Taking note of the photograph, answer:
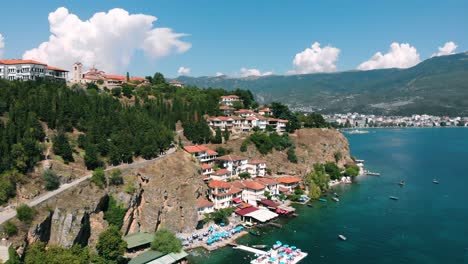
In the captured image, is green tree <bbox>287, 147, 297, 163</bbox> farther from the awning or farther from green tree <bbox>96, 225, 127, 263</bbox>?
green tree <bbox>96, 225, 127, 263</bbox>

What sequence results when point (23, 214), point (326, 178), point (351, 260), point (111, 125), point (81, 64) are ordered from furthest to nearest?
point (81, 64), point (326, 178), point (111, 125), point (351, 260), point (23, 214)

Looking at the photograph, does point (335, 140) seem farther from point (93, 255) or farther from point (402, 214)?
point (93, 255)

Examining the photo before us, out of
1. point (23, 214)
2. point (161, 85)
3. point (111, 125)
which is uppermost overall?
point (161, 85)

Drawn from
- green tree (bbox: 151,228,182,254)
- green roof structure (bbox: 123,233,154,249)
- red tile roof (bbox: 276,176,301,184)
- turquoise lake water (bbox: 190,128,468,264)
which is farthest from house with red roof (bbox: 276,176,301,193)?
green roof structure (bbox: 123,233,154,249)

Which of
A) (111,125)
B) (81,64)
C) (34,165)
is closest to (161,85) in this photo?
(81,64)

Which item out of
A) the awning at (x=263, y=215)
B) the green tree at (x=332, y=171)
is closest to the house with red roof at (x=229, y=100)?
the green tree at (x=332, y=171)

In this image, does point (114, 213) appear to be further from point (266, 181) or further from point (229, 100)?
point (229, 100)

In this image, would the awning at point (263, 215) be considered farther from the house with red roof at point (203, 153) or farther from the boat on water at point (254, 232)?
the house with red roof at point (203, 153)
